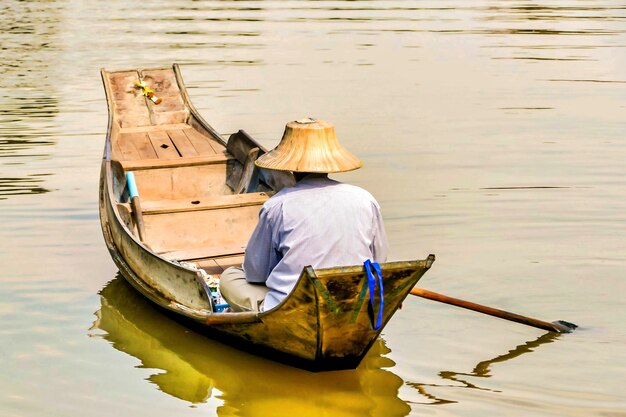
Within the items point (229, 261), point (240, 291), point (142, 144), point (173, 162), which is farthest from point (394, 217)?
point (240, 291)

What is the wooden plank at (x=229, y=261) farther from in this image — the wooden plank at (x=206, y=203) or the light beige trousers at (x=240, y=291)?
the light beige trousers at (x=240, y=291)

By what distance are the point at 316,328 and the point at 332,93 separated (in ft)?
34.8

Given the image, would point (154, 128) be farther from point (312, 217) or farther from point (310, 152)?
point (312, 217)

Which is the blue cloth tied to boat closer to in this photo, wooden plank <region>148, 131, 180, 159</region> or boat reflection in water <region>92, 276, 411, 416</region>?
boat reflection in water <region>92, 276, 411, 416</region>

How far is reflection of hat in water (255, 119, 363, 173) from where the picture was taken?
500 cm

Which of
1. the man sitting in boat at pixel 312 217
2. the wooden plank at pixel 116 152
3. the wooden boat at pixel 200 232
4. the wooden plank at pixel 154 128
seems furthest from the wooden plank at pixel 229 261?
the wooden plank at pixel 154 128

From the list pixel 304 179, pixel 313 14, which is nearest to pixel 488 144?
pixel 304 179

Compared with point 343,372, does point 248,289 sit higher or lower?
higher

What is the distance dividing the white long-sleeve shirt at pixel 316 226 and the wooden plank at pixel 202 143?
12.6 ft

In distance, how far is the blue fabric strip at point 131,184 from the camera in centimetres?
728

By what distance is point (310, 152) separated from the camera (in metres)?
5.04

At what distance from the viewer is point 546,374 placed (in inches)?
225

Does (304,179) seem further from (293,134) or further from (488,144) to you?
(488,144)

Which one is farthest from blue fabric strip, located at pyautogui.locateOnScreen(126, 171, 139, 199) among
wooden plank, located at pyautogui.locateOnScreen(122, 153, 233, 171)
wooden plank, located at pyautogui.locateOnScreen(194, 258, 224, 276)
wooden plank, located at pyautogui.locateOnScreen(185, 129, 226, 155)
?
wooden plank, located at pyautogui.locateOnScreen(185, 129, 226, 155)
